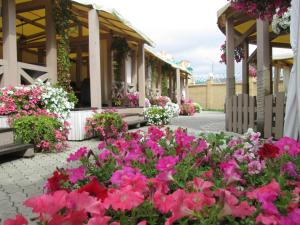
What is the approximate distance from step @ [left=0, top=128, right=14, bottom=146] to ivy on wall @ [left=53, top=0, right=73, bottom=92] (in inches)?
115

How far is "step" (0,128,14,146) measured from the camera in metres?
6.55

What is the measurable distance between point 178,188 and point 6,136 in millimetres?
5626

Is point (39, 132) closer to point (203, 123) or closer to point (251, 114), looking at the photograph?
point (251, 114)

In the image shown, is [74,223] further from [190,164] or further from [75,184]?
[190,164]

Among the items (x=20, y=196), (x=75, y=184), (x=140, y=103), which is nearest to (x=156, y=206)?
(x=75, y=184)

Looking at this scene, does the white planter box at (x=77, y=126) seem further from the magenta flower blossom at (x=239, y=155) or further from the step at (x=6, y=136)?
the magenta flower blossom at (x=239, y=155)

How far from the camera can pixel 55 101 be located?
320 inches

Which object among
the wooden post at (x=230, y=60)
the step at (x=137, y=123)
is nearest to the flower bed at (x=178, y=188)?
the wooden post at (x=230, y=60)

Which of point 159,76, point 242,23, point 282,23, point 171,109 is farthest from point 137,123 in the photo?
point 159,76

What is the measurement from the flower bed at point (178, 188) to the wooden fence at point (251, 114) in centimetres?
560

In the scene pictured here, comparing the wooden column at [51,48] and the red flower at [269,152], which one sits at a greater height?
the wooden column at [51,48]

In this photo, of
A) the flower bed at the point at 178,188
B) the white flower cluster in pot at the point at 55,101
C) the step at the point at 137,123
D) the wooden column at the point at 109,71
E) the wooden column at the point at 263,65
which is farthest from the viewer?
the wooden column at the point at 109,71

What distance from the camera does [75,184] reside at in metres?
1.80

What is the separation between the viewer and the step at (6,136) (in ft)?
21.5
